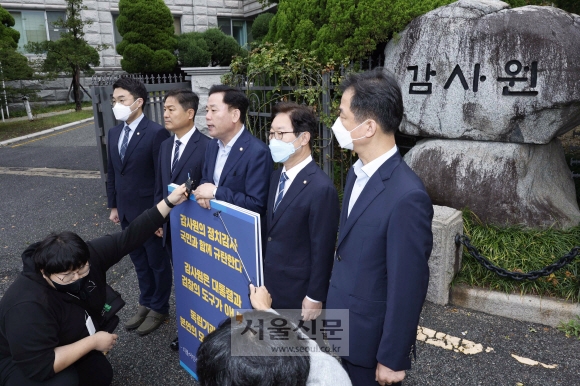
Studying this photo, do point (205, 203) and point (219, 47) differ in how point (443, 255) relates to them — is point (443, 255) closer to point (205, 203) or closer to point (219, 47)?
point (205, 203)

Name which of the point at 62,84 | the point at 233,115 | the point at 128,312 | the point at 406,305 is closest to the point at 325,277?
the point at 406,305

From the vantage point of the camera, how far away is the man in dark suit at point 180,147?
3.58 meters

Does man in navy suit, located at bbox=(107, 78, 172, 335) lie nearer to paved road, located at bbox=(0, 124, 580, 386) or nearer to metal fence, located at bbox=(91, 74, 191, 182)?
paved road, located at bbox=(0, 124, 580, 386)

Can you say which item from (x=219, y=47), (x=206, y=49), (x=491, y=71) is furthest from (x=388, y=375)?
(x=219, y=47)

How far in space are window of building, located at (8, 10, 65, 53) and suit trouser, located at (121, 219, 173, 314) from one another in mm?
18594

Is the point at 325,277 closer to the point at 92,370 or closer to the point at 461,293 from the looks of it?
the point at 92,370

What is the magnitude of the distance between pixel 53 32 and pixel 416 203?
71.5ft

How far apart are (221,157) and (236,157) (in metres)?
0.19

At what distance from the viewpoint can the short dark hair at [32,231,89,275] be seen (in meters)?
2.48

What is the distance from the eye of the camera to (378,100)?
82.7 inches

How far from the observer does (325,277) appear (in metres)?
2.69

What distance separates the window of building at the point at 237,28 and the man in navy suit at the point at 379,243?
22699 mm

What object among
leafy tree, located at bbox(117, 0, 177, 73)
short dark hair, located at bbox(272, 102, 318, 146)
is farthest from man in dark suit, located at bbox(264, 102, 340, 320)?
leafy tree, located at bbox(117, 0, 177, 73)

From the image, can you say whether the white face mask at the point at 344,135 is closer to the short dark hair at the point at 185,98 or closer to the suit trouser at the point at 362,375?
the suit trouser at the point at 362,375
